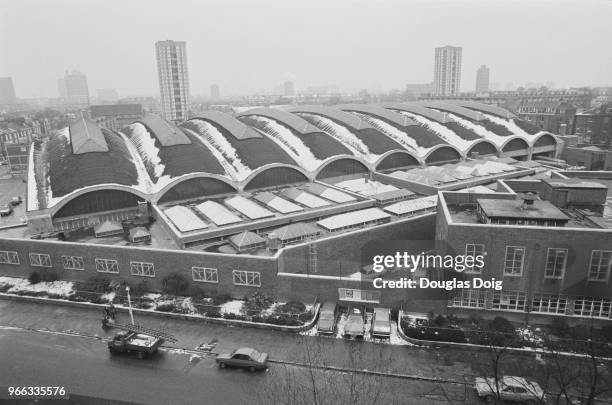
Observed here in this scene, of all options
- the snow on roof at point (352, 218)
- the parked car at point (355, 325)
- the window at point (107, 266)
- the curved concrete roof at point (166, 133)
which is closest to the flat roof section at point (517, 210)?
the snow on roof at point (352, 218)

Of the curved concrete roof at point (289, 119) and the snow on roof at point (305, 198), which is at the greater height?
the curved concrete roof at point (289, 119)

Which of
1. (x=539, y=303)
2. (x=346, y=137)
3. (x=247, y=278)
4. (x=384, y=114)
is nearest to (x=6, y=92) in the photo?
(x=384, y=114)

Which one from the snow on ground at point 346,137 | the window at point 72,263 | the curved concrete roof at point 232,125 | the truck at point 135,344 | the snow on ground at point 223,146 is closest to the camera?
the truck at point 135,344

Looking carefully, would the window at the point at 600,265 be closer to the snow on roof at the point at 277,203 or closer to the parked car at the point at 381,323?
the parked car at the point at 381,323

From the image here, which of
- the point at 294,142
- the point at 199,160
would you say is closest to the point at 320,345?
the point at 199,160

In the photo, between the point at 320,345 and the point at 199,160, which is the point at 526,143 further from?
the point at 320,345

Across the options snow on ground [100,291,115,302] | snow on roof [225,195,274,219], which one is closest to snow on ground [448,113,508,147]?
snow on roof [225,195,274,219]
